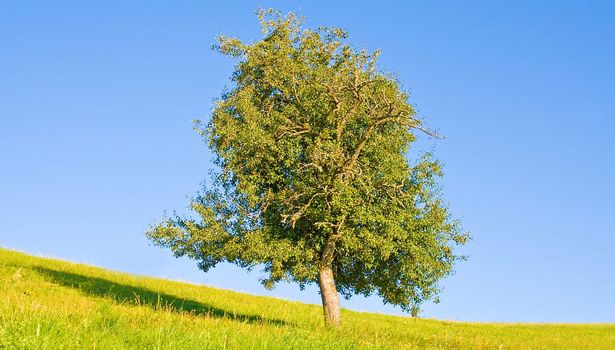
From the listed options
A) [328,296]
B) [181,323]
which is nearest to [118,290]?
[328,296]

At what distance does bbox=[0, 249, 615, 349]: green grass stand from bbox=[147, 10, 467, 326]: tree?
9.63 ft

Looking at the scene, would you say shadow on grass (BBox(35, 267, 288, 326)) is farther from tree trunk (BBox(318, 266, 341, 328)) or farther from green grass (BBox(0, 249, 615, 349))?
tree trunk (BBox(318, 266, 341, 328))

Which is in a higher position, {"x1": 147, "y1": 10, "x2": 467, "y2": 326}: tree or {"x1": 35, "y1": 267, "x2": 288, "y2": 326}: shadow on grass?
{"x1": 147, "y1": 10, "x2": 467, "y2": 326}: tree

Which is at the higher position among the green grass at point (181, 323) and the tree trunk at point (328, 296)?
the tree trunk at point (328, 296)

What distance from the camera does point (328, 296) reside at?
2848 centimetres

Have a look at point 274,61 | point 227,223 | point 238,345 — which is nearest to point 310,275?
point 227,223

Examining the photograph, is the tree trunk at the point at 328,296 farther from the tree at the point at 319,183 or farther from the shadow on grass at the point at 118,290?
the shadow on grass at the point at 118,290

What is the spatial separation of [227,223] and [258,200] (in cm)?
215

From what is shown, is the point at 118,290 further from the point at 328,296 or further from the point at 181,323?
the point at 181,323

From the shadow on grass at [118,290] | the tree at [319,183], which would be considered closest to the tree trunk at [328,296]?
the tree at [319,183]

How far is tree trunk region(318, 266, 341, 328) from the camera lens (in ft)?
93.2

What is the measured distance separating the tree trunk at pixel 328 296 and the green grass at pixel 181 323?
635 mm

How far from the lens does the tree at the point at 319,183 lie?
89.1ft

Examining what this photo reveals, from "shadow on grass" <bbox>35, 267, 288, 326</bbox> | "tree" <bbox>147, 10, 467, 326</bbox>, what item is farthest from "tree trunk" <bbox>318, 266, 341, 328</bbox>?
"shadow on grass" <bbox>35, 267, 288, 326</bbox>
